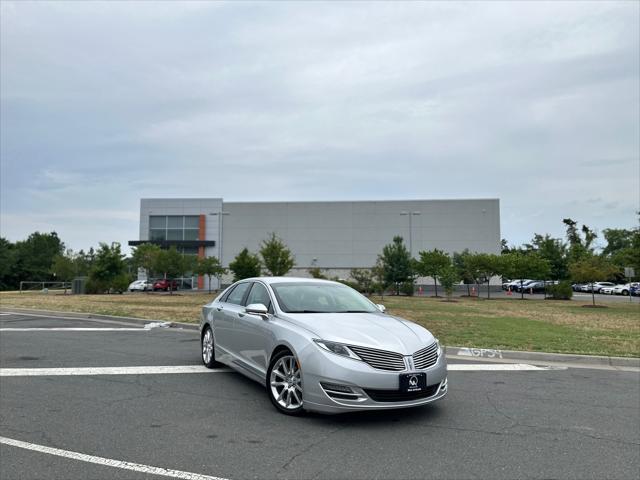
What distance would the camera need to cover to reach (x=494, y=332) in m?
12.7

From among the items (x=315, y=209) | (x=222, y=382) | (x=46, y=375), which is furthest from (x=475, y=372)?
(x=315, y=209)

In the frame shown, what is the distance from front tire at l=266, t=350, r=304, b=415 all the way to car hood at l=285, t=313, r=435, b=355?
401 mm

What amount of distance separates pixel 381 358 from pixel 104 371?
4649 millimetres

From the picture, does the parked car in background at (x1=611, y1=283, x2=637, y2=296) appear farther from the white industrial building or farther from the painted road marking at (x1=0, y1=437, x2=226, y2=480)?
the painted road marking at (x1=0, y1=437, x2=226, y2=480)

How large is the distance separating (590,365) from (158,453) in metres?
7.76

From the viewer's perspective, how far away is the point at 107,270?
36.7 meters

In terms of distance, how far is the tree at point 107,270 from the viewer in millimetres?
36500

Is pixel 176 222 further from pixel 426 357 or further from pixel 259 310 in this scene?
pixel 426 357

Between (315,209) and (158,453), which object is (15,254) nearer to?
(315,209)

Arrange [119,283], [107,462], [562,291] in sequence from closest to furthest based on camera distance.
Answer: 1. [107,462]
2. [119,283]
3. [562,291]

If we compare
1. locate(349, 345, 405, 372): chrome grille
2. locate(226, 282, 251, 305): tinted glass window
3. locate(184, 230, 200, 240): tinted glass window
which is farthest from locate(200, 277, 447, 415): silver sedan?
locate(184, 230, 200, 240): tinted glass window

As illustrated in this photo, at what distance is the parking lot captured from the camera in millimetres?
3873

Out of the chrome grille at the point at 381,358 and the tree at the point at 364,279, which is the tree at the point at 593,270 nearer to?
the tree at the point at 364,279

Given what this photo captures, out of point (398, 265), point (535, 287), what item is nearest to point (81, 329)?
point (398, 265)
